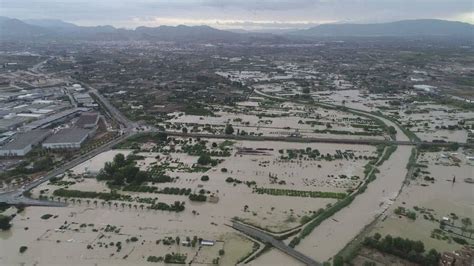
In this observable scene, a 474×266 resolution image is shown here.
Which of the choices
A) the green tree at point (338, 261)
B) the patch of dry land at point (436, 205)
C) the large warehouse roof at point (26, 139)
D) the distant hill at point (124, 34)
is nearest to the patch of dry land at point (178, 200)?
the green tree at point (338, 261)

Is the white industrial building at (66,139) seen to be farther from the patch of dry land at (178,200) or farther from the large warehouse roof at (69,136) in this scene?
the patch of dry land at (178,200)

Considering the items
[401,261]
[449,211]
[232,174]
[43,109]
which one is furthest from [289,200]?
[43,109]

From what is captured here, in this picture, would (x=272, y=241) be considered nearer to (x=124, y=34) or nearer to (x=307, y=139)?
(x=307, y=139)

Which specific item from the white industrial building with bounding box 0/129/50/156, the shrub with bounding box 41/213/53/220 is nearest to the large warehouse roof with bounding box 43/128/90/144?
the white industrial building with bounding box 0/129/50/156

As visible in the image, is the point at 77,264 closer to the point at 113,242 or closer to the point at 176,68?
the point at 113,242

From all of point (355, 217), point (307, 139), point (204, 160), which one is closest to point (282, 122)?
point (307, 139)

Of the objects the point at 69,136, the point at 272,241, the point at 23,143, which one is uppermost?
the point at 69,136

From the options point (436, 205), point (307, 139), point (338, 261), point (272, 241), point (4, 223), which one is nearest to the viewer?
point (338, 261)
